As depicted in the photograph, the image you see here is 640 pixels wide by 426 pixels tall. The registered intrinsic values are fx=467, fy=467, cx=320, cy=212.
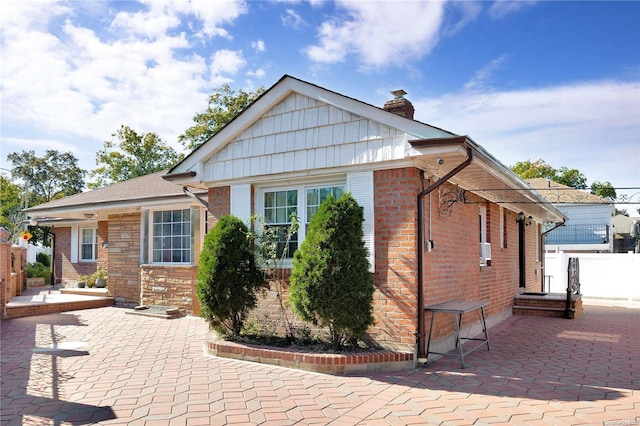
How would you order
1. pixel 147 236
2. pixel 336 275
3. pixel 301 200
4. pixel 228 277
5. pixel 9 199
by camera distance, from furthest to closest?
pixel 9 199, pixel 147 236, pixel 301 200, pixel 228 277, pixel 336 275

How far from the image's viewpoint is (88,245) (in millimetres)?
18484

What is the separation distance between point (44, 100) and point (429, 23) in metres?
8.58

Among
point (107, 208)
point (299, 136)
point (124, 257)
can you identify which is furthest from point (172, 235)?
point (299, 136)

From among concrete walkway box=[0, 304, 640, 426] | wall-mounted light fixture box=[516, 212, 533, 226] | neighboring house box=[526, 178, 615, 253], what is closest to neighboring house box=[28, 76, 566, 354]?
concrete walkway box=[0, 304, 640, 426]

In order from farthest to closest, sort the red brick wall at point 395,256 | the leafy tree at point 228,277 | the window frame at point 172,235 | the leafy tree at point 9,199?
1. the leafy tree at point 9,199
2. the window frame at point 172,235
3. the leafy tree at point 228,277
4. the red brick wall at point 395,256

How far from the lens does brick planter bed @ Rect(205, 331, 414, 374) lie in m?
6.23

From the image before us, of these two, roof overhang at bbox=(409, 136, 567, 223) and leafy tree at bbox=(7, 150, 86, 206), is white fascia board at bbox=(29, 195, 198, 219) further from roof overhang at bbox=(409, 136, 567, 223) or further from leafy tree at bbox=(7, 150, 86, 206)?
leafy tree at bbox=(7, 150, 86, 206)

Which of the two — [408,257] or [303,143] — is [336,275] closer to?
[408,257]

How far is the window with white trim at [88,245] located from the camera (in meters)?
18.3

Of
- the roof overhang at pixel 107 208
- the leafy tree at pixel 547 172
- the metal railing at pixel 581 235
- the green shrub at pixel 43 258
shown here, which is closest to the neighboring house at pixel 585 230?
the metal railing at pixel 581 235

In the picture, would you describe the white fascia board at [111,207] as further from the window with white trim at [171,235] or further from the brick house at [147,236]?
the window with white trim at [171,235]

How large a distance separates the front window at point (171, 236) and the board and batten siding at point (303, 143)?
124 inches

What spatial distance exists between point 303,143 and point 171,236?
18.4ft


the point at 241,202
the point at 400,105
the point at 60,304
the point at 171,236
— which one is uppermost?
the point at 400,105
